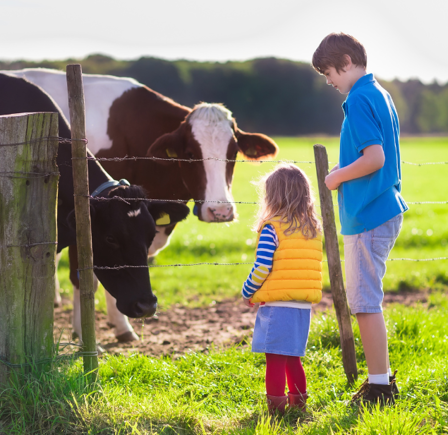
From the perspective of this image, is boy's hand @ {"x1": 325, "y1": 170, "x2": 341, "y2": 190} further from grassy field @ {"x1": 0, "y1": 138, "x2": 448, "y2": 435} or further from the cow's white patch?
the cow's white patch

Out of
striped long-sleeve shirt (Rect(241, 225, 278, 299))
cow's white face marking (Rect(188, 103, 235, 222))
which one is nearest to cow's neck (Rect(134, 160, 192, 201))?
cow's white face marking (Rect(188, 103, 235, 222))

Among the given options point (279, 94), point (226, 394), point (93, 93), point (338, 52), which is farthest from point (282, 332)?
point (279, 94)

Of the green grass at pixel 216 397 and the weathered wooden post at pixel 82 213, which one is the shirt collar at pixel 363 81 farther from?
the green grass at pixel 216 397

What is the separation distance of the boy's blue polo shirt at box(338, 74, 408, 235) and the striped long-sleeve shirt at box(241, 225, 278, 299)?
44 cm

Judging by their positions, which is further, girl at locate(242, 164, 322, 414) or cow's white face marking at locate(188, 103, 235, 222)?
cow's white face marking at locate(188, 103, 235, 222)

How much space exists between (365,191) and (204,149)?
227cm

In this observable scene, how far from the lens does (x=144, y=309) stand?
3.48 meters

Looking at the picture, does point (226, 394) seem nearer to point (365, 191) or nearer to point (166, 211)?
point (166, 211)

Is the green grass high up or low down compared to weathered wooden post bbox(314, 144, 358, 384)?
down

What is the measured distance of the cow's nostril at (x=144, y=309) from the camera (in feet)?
11.4

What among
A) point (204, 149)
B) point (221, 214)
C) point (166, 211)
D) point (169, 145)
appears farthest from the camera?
point (169, 145)

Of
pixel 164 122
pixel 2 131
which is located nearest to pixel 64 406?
pixel 2 131

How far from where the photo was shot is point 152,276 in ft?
26.9

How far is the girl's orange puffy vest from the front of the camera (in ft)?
9.58
